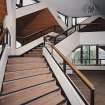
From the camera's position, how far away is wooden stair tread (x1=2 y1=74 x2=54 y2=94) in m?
5.30

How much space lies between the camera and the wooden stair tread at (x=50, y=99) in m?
4.98

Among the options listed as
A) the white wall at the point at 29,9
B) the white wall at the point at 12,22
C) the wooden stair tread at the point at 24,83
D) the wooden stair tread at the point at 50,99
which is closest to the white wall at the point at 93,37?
the white wall at the point at 29,9

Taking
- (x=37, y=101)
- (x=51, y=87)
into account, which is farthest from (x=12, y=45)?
(x=37, y=101)

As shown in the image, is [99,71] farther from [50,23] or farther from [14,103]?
[14,103]

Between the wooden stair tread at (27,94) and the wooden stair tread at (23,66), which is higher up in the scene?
the wooden stair tread at (23,66)

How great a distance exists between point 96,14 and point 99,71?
5.45 m

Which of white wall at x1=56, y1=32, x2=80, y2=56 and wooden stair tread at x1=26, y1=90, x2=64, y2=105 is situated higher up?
white wall at x1=56, y1=32, x2=80, y2=56

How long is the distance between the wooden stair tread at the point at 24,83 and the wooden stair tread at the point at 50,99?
0.61 meters

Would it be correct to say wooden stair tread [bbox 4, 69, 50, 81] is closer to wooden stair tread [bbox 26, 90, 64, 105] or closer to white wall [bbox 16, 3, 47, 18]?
wooden stair tread [bbox 26, 90, 64, 105]

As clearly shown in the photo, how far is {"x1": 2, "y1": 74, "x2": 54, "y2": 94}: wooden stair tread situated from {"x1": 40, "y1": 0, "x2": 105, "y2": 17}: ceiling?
462 inches

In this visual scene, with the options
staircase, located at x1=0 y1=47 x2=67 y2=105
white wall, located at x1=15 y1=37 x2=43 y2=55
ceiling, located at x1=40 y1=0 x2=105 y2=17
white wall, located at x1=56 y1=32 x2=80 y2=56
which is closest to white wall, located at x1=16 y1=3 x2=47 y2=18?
white wall, located at x1=15 y1=37 x2=43 y2=55

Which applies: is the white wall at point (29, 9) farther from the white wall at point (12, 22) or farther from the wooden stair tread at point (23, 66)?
the wooden stair tread at point (23, 66)

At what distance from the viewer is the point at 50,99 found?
5.28 meters

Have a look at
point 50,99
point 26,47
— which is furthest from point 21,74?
point 26,47
